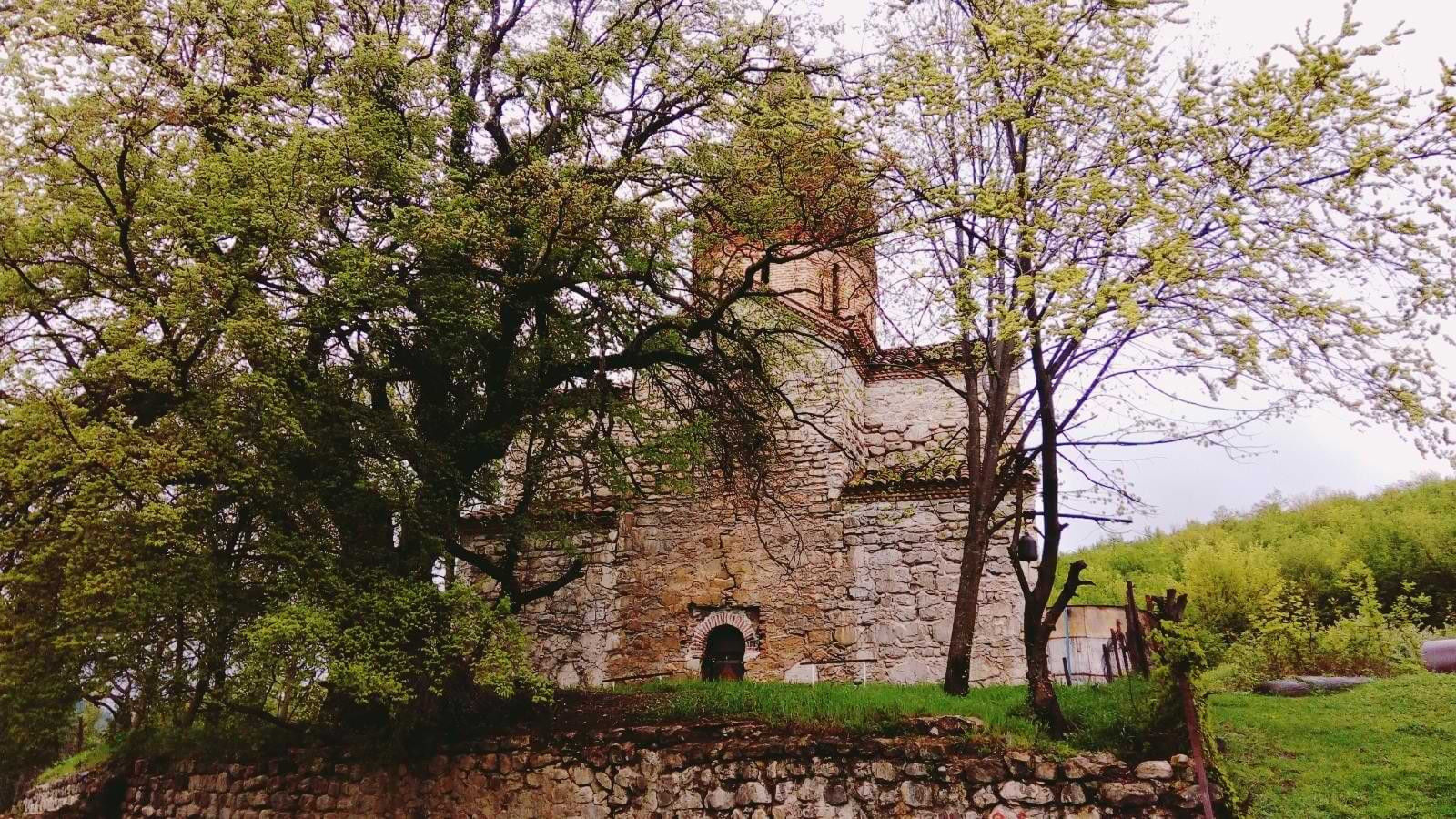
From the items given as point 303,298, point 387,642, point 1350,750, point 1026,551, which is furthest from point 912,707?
point 303,298

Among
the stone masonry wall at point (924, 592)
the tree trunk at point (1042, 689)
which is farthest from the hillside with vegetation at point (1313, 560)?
the tree trunk at point (1042, 689)

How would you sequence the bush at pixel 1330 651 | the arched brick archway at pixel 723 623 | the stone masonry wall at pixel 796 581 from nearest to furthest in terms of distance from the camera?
1. the bush at pixel 1330 651
2. the stone masonry wall at pixel 796 581
3. the arched brick archway at pixel 723 623

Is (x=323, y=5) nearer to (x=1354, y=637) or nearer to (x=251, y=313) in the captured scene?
(x=251, y=313)

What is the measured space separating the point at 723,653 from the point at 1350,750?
735cm

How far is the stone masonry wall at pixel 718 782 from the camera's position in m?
7.00

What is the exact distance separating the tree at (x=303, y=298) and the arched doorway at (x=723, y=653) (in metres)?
4.46

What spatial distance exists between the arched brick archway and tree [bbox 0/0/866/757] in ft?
14.0

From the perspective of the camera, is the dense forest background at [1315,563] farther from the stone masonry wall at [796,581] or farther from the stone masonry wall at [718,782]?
the stone masonry wall at [718,782]

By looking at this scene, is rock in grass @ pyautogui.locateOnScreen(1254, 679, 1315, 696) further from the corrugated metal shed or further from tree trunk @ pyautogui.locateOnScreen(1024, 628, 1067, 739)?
tree trunk @ pyautogui.locateOnScreen(1024, 628, 1067, 739)

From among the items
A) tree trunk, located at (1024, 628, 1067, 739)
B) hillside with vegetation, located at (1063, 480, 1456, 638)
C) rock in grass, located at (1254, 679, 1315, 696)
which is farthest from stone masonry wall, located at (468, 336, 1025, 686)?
hillside with vegetation, located at (1063, 480, 1456, 638)

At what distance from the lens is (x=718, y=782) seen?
26.0 feet

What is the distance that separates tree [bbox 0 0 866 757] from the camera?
7156mm

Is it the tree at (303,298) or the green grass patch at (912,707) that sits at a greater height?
the tree at (303,298)

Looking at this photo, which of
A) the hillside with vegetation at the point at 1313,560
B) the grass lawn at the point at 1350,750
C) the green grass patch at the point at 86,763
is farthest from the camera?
the hillside with vegetation at the point at 1313,560
